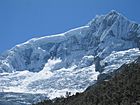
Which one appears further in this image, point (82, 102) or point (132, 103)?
point (82, 102)

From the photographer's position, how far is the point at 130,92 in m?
173

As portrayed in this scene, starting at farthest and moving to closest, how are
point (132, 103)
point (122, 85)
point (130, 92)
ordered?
point (122, 85), point (130, 92), point (132, 103)

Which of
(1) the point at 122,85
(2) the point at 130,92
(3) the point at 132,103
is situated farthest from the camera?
(1) the point at 122,85

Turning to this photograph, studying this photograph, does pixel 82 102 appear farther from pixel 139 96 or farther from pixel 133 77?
pixel 139 96

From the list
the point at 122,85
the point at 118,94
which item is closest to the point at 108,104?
the point at 118,94

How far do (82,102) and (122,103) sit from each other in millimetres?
35864

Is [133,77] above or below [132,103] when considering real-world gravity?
above

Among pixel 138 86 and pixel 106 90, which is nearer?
pixel 138 86

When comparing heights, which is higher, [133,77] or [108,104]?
[133,77]

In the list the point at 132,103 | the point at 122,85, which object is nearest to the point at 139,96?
the point at 132,103

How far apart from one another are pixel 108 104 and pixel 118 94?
7.14 metres

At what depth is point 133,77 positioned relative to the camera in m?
194

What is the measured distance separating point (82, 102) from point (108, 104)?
24.3 m

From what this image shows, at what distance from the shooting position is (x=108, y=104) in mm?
173750
